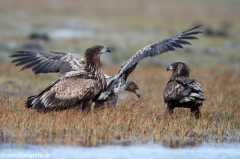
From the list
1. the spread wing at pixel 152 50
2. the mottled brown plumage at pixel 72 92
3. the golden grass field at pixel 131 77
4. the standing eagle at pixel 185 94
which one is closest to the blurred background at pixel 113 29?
the golden grass field at pixel 131 77

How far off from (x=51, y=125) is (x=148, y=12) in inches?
1951

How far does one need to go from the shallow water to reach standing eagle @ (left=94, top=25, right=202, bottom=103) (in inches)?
86.2

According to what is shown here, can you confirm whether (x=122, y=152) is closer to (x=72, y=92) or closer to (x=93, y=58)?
(x=72, y=92)

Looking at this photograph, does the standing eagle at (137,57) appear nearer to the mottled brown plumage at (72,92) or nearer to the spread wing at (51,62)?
the mottled brown plumage at (72,92)

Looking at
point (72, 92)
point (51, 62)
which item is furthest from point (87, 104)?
point (51, 62)

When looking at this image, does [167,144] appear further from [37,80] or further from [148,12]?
[148,12]

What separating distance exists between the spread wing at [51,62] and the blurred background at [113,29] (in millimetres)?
10766

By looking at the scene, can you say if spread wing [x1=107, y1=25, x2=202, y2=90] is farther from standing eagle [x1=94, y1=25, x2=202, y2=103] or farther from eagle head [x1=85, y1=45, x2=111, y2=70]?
eagle head [x1=85, y1=45, x2=111, y2=70]

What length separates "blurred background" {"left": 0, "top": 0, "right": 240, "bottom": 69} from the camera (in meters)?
27.3

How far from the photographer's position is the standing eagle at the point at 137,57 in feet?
34.7

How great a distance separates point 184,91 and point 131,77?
31.6 feet

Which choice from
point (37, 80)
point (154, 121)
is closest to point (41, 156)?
point (154, 121)

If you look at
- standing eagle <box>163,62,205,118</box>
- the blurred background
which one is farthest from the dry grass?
the blurred background

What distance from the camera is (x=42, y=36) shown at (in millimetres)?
28391
